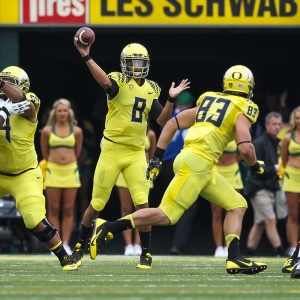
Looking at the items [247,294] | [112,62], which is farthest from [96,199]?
[112,62]

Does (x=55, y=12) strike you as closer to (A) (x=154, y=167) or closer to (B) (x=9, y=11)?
(B) (x=9, y=11)

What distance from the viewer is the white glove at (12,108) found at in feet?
30.7

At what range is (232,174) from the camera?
13688mm

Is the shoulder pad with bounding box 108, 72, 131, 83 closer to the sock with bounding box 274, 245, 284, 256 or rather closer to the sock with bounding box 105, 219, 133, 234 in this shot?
the sock with bounding box 105, 219, 133, 234

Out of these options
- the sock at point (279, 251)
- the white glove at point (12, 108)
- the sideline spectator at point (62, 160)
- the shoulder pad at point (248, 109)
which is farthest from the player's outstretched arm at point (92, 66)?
the sock at point (279, 251)

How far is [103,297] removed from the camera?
764 cm

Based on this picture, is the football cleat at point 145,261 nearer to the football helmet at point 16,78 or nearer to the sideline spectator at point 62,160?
the football helmet at point 16,78

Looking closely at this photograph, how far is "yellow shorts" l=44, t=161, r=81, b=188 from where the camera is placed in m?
13.7

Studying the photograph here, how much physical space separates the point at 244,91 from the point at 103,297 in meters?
2.92

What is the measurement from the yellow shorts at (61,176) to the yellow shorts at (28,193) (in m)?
3.81

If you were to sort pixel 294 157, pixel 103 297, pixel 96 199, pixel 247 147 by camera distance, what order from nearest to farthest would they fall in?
pixel 103 297 < pixel 247 147 < pixel 96 199 < pixel 294 157

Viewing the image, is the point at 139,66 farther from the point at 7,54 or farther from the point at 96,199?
the point at 7,54

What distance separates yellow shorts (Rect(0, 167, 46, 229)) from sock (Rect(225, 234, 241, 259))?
63.8 inches

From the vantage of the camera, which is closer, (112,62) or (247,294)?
(247,294)
